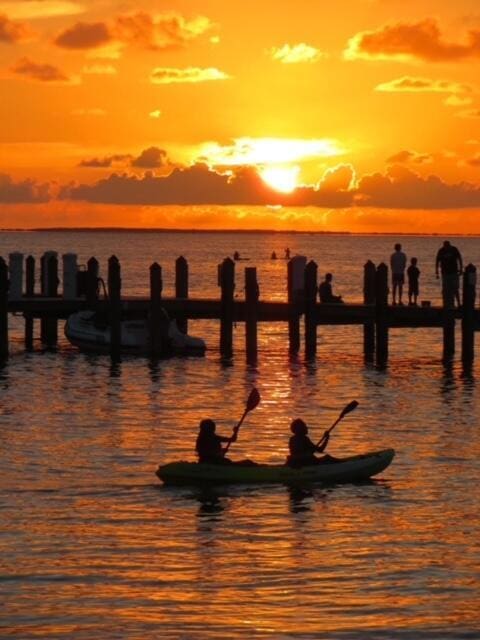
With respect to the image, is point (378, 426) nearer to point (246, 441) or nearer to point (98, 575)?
point (246, 441)

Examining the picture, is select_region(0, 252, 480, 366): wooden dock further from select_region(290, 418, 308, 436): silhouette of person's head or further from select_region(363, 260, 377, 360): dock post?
select_region(290, 418, 308, 436): silhouette of person's head

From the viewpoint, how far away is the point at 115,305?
157 feet

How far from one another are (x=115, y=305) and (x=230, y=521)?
23248mm

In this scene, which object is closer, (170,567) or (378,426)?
(170,567)

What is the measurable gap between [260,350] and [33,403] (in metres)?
17.0

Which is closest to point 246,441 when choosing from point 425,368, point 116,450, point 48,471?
point 116,450

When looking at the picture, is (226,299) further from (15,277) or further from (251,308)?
(15,277)

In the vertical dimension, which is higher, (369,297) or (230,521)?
(369,297)

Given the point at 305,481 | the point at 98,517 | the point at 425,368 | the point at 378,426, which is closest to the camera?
the point at 98,517

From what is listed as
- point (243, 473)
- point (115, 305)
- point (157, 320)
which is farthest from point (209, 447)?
point (157, 320)

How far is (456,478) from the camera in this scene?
1163 inches

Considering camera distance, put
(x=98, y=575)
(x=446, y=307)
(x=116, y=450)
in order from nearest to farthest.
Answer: (x=98, y=575), (x=116, y=450), (x=446, y=307)

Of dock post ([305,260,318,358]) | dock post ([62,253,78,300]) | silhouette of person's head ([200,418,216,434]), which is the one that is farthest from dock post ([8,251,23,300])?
silhouette of person's head ([200,418,216,434])

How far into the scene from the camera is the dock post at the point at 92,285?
5166cm
